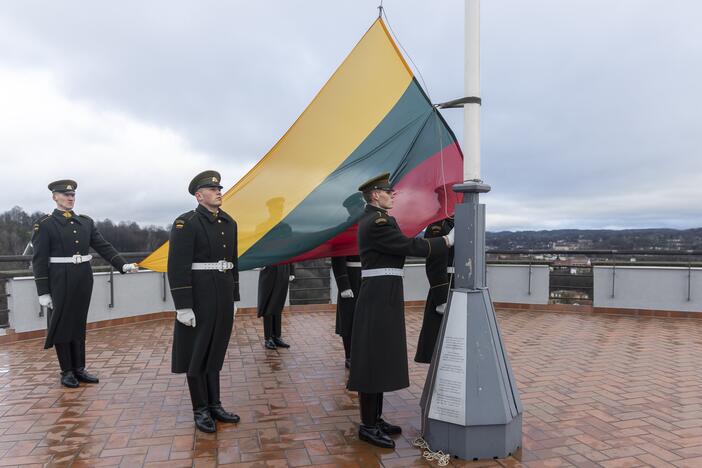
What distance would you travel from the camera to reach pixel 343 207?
13.3 feet

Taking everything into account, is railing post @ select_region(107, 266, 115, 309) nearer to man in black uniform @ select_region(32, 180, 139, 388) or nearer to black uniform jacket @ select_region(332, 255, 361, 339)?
man in black uniform @ select_region(32, 180, 139, 388)

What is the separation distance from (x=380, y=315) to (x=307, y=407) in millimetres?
1350

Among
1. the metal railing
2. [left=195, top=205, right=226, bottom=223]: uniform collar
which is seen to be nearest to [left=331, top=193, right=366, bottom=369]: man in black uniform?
[left=195, top=205, right=226, bottom=223]: uniform collar

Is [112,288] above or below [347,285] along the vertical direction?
below

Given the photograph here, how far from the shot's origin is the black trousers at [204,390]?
3.81m

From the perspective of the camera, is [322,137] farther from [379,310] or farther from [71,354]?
[71,354]

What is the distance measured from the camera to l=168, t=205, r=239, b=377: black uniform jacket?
12.0ft

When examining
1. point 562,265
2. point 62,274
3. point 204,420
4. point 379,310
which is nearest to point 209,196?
point 379,310

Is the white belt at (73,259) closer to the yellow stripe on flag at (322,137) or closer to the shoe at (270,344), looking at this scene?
the yellow stripe on flag at (322,137)

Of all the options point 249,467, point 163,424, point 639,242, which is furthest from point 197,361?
point 639,242

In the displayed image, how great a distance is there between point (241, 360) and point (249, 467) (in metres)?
2.76

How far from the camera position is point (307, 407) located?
4215mm

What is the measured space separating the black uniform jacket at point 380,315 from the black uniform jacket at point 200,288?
108 cm

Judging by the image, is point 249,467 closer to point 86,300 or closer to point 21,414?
point 21,414
